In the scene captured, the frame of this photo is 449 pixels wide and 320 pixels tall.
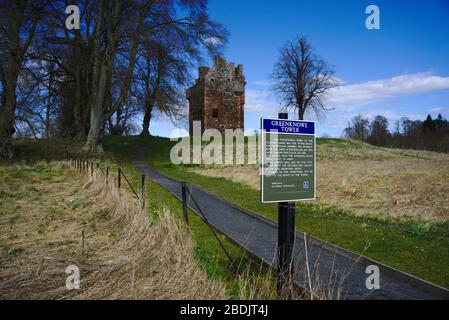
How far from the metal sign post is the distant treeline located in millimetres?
59639

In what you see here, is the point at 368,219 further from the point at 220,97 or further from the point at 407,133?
the point at 407,133

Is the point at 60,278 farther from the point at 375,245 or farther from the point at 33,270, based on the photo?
the point at 375,245

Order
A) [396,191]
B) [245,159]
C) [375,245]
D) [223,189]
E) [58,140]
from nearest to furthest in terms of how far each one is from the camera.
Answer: [375,245]
[396,191]
[223,189]
[58,140]
[245,159]

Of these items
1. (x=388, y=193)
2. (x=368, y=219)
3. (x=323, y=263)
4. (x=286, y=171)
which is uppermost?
(x=286, y=171)

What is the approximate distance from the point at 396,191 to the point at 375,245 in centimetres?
581

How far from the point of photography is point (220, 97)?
1843 inches

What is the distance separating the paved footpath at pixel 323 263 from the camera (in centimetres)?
599

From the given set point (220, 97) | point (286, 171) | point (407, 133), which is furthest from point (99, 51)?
point (407, 133)

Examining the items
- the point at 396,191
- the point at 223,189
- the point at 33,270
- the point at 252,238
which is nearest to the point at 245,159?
the point at 223,189

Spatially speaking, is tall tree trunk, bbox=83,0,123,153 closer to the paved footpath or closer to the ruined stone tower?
the ruined stone tower

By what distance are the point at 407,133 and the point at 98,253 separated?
97.1m

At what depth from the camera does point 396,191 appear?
14.1 meters

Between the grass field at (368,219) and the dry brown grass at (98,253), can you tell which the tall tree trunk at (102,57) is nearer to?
the grass field at (368,219)

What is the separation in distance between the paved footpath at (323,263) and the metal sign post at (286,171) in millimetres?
274
